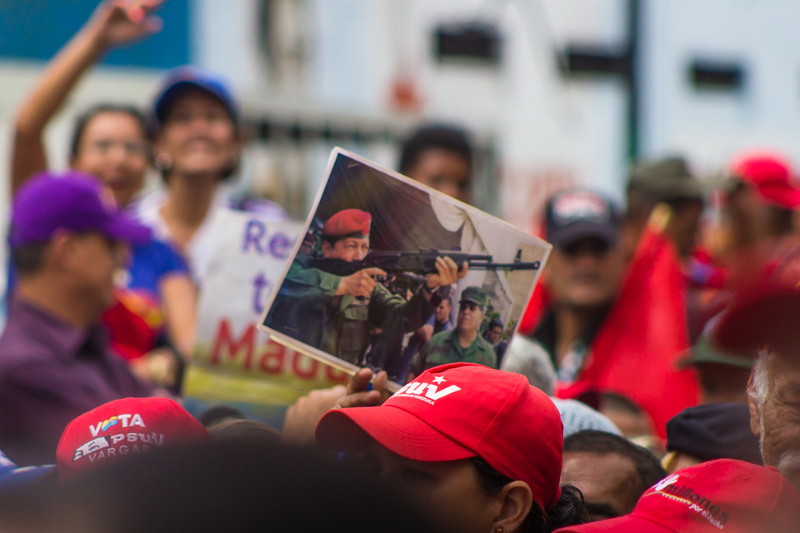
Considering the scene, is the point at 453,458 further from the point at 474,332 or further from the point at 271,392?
the point at 271,392

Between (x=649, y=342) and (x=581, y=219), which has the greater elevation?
(x=581, y=219)

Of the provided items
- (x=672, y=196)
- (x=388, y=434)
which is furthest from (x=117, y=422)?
(x=672, y=196)

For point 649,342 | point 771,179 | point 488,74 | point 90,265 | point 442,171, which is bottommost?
point 649,342

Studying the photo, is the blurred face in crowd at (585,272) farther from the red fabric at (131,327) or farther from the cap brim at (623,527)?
the cap brim at (623,527)

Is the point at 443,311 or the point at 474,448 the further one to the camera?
the point at 443,311

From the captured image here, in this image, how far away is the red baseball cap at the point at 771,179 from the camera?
196 inches

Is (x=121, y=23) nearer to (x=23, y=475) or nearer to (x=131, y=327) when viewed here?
(x=131, y=327)

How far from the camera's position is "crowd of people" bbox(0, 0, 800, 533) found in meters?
0.79

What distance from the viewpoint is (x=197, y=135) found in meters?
4.14

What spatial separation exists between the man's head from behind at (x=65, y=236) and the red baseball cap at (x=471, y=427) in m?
1.64

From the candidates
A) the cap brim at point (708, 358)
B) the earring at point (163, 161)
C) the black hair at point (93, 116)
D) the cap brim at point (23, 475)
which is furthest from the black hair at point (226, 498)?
the black hair at point (93, 116)

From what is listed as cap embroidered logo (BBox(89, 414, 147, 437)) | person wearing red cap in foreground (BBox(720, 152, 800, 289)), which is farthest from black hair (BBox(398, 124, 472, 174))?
cap embroidered logo (BBox(89, 414, 147, 437))

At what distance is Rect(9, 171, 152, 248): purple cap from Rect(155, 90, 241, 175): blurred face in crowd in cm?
78

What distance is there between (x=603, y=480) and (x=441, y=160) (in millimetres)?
1962
